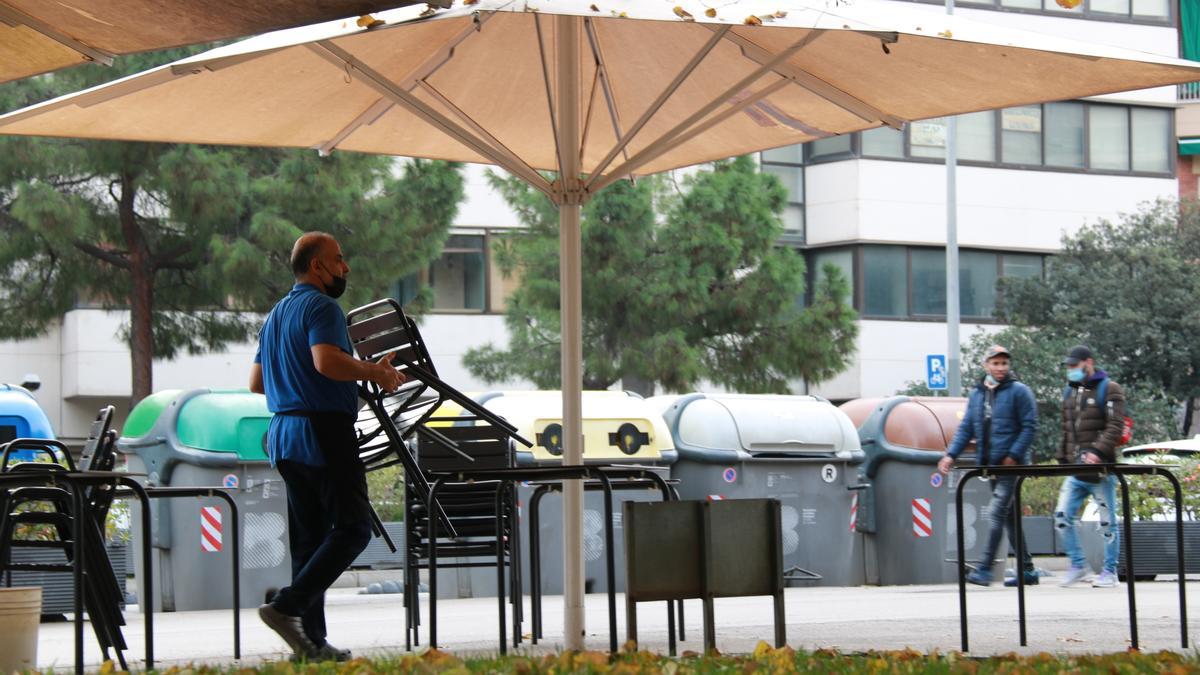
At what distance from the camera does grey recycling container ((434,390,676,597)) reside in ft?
46.0

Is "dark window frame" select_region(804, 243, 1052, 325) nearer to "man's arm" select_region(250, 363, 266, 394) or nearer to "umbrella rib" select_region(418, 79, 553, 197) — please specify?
"umbrella rib" select_region(418, 79, 553, 197)

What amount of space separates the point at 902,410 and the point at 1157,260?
20.4 metres

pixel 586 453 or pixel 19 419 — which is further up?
pixel 19 419

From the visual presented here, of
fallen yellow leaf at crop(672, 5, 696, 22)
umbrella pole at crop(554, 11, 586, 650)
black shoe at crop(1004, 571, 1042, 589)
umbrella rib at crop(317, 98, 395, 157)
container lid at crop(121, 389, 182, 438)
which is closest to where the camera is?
fallen yellow leaf at crop(672, 5, 696, 22)

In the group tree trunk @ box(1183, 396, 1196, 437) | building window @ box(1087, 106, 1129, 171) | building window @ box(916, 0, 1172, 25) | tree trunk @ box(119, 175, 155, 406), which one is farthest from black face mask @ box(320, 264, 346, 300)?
building window @ box(1087, 106, 1129, 171)

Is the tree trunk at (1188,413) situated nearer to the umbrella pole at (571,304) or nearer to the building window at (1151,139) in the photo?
the building window at (1151,139)

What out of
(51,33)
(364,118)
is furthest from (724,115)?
(51,33)

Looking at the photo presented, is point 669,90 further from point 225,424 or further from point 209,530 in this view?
point 209,530

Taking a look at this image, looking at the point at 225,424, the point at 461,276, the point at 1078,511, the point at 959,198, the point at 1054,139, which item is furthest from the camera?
the point at 1054,139

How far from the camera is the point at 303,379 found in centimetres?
705

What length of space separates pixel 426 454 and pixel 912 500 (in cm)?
747

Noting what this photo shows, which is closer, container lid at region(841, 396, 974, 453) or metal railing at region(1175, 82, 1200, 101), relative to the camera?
container lid at region(841, 396, 974, 453)

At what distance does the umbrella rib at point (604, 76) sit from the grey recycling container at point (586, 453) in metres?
5.57

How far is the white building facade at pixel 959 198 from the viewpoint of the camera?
37.9m
